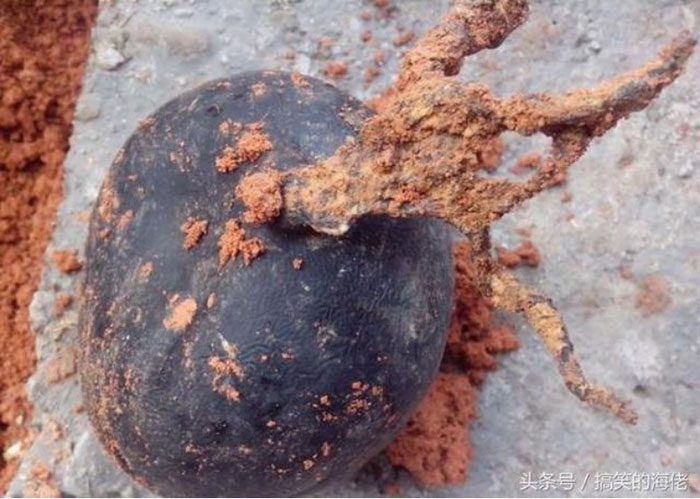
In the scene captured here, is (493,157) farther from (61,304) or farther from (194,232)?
(61,304)

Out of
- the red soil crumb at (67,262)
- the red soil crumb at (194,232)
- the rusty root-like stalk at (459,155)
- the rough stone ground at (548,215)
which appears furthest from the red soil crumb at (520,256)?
the red soil crumb at (67,262)

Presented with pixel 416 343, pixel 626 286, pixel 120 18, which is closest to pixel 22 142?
pixel 120 18

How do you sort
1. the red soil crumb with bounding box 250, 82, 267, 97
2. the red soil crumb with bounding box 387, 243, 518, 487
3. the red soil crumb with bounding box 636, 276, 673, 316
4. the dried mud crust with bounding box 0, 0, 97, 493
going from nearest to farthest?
the red soil crumb with bounding box 250, 82, 267, 97 < the red soil crumb with bounding box 387, 243, 518, 487 < the red soil crumb with bounding box 636, 276, 673, 316 < the dried mud crust with bounding box 0, 0, 97, 493

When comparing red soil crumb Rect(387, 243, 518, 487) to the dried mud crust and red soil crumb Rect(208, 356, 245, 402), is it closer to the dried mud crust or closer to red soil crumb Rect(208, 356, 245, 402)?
red soil crumb Rect(208, 356, 245, 402)

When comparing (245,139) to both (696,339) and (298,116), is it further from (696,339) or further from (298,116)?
(696,339)

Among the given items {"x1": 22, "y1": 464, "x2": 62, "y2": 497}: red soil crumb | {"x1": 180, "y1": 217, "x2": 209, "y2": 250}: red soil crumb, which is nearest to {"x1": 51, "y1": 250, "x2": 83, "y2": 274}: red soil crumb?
{"x1": 22, "y1": 464, "x2": 62, "y2": 497}: red soil crumb

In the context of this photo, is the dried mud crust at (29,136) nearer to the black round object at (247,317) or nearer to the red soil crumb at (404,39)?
the black round object at (247,317)
